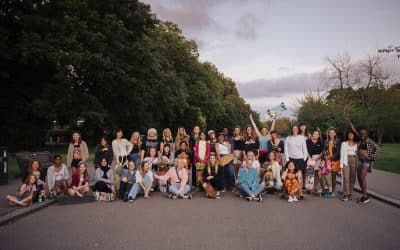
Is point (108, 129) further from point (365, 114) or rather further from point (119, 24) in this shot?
point (365, 114)

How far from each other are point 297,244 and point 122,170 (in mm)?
6341

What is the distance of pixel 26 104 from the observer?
29.9m

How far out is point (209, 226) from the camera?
751 centimetres

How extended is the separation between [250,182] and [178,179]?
203cm

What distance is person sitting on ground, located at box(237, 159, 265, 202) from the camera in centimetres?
1100

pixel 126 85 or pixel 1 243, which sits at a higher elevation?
pixel 126 85

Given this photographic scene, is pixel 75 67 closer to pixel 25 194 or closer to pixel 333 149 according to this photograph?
pixel 25 194

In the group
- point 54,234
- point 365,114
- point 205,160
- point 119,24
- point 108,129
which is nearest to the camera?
point 54,234

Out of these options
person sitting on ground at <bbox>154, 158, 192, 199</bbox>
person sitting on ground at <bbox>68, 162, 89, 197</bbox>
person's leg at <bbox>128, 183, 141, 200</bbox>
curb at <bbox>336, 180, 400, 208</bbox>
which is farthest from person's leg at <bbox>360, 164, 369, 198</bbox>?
person sitting on ground at <bbox>68, 162, 89, 197</bbox>

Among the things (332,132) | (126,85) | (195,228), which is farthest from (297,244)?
(126,85)

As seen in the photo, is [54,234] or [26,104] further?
[26,104]

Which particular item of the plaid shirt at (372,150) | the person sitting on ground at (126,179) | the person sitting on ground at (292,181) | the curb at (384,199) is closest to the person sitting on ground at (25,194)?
the person sitting on ground at (126,179)

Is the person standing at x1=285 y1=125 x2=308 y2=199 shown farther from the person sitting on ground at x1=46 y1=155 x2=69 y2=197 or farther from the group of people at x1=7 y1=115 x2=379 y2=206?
the person sitting on ground at x1=46 y1=155 x2=69 y2=197

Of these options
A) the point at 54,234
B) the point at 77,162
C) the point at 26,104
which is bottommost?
the point at 54,234
